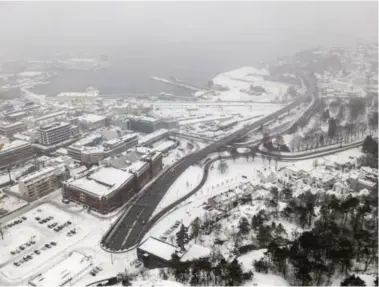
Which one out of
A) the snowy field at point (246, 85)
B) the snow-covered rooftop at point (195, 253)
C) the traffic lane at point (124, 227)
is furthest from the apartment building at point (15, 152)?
the snowy field at point (246, 85)

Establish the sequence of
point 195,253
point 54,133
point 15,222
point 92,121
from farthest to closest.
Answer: point 92,121 < point 54,133 < point 15,222 < point 195,253

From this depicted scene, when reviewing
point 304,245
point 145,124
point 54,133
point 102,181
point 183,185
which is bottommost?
point 183,185

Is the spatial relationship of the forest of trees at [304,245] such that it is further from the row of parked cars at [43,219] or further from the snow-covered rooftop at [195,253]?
the row of parked cars at [43,219]

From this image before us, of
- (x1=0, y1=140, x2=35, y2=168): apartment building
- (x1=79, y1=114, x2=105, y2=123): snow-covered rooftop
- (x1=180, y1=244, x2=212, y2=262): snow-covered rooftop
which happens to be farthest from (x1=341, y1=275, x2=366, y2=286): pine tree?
(x1=79, y1=114, x2=105, y2=123): snow-covered rooftop

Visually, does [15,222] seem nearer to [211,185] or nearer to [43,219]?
[43,219]

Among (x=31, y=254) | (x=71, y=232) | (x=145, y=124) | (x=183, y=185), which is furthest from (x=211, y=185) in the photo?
(x=145, y=124)

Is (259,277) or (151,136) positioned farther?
(151,136)
